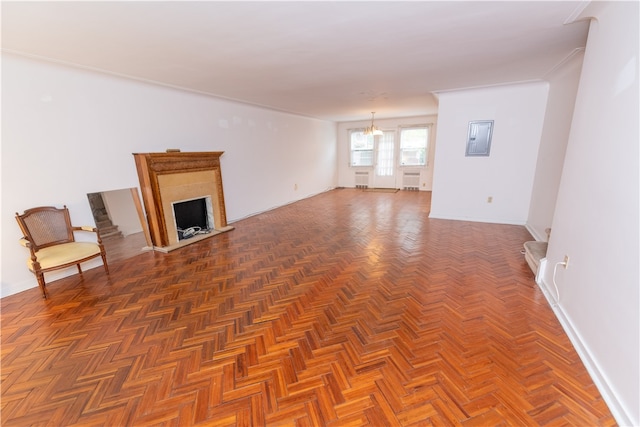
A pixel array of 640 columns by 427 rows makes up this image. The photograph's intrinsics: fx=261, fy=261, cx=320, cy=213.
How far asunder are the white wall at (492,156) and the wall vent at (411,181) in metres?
3.73

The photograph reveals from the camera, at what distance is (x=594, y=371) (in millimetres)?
1705

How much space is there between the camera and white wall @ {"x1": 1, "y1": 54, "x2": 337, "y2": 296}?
114 inches

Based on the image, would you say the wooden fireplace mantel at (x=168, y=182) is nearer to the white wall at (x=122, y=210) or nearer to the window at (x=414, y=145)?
the white wall at (x=122, y=210)

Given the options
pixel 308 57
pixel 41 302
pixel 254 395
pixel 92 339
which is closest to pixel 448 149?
pixel 308 57

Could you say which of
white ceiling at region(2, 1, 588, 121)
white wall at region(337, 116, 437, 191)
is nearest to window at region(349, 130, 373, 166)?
white wall at region(337, 116, 437, 191)

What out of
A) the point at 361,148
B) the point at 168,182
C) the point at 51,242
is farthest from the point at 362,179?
the point at 51,242

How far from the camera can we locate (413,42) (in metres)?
2.66

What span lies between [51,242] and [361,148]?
890 cm

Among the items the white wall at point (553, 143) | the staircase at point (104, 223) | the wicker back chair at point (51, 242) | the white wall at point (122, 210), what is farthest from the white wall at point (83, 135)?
the white wall at point (553, 143)

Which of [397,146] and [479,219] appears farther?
[397,146]

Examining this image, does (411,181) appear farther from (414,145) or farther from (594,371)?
(594,371)

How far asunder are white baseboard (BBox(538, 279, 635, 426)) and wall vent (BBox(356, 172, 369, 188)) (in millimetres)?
7962

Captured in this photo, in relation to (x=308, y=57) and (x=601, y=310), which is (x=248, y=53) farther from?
(x=601, y=310)

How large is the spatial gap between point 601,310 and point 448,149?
425 centimetres
